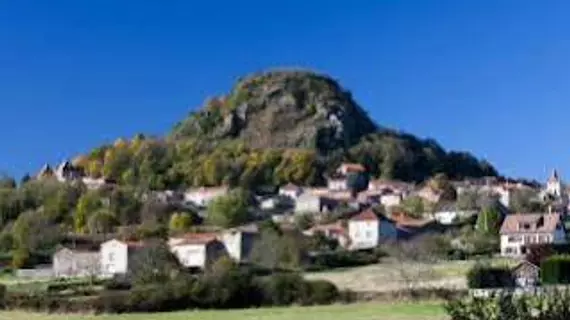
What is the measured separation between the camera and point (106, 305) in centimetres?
4875

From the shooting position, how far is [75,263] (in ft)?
309

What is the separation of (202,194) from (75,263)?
215ft

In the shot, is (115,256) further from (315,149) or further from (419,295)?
(315,149)

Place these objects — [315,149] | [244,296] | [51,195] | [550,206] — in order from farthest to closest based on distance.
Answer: [315,149], [51,195], [550,206], [244,296]

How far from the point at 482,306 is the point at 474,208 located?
119 meters

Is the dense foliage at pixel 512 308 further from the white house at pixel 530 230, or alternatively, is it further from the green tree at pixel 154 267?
the white house at pixel 530 230

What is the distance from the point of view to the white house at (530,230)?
98250mm

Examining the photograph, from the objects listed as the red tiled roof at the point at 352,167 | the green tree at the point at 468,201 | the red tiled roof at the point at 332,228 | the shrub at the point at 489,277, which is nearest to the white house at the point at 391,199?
the green tree at the point at 468,201

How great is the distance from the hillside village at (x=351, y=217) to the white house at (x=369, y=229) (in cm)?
12

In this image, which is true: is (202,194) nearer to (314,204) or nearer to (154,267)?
(314,204)

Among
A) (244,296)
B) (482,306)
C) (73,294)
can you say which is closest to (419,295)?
(244,296)

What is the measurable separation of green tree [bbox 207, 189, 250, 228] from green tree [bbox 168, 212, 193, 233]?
11.9ft

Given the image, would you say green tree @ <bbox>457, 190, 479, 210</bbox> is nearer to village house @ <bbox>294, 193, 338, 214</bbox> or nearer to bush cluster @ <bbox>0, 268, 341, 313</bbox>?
village house @ <bbox>294, 193, 338, 214</bbox>

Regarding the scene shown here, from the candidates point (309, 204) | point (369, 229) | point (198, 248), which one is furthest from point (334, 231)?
point (309, 204)
